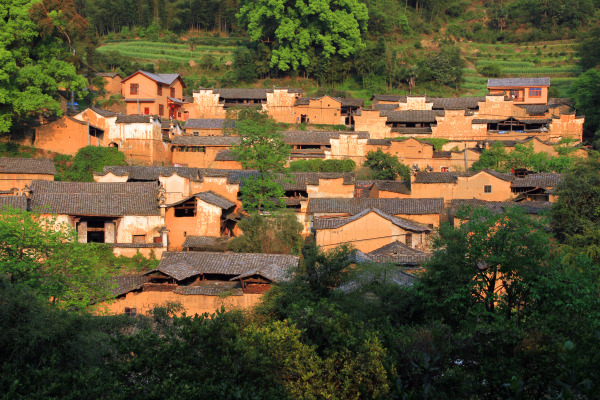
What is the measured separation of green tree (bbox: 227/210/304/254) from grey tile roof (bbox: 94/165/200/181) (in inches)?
166

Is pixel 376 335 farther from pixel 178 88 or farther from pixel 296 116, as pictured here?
pixel 178 88

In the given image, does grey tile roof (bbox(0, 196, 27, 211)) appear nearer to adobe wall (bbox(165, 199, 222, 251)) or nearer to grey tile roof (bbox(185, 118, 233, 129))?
adobe wall (bbox(165, 199, 222, 251))

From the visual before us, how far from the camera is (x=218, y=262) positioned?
66.3 ft

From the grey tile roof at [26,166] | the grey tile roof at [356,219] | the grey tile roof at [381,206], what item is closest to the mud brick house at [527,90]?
the grey tile roof at [381,206]

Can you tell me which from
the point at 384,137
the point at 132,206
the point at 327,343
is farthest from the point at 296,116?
the point at 327,343

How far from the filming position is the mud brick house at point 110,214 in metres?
22.4

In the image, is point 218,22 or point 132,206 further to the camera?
point 218,22

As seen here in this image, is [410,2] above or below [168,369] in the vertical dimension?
above

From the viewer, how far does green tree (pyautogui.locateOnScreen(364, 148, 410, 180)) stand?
30156 millimetres

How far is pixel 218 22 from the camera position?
61.5m

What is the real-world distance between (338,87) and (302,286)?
33.8 m

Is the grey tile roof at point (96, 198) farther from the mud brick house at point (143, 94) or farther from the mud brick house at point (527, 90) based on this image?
the mud brick house at point (527, 90)

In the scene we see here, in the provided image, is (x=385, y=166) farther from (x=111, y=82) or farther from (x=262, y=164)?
(x=111, y=82)

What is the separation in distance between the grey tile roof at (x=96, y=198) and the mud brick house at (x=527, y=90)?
91.5 feet
